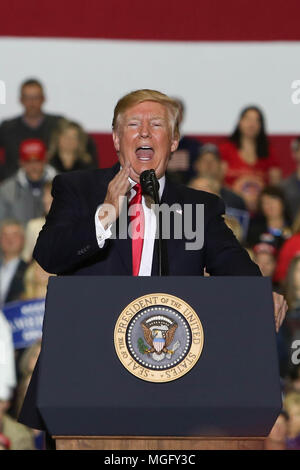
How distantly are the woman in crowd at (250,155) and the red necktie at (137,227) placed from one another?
3.97m

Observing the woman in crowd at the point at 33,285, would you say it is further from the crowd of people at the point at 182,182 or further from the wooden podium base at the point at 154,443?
the wooden podium base at the point at 154,443

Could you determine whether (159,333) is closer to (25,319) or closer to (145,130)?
(145,130)

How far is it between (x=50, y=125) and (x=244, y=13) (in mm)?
1895

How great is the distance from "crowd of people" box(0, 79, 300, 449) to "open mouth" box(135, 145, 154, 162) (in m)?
3.25

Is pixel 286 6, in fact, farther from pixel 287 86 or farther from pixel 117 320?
pixel 117 320

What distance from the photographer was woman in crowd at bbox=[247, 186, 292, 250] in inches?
255

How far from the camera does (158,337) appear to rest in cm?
229

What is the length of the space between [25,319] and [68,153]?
1144mm

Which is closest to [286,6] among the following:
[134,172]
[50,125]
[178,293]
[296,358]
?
[50,125]

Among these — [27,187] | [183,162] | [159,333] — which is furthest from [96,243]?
[183,162]

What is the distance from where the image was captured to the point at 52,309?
7.59 feet

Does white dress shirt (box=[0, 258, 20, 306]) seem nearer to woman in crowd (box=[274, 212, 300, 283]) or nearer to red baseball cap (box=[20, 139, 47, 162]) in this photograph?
red baseball cap (box=[20, 139, 47, 162])

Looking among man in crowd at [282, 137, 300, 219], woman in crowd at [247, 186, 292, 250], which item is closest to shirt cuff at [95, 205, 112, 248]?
woman in crowd at [247, 186, 292, 250]

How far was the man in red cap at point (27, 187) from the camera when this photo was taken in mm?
6418
